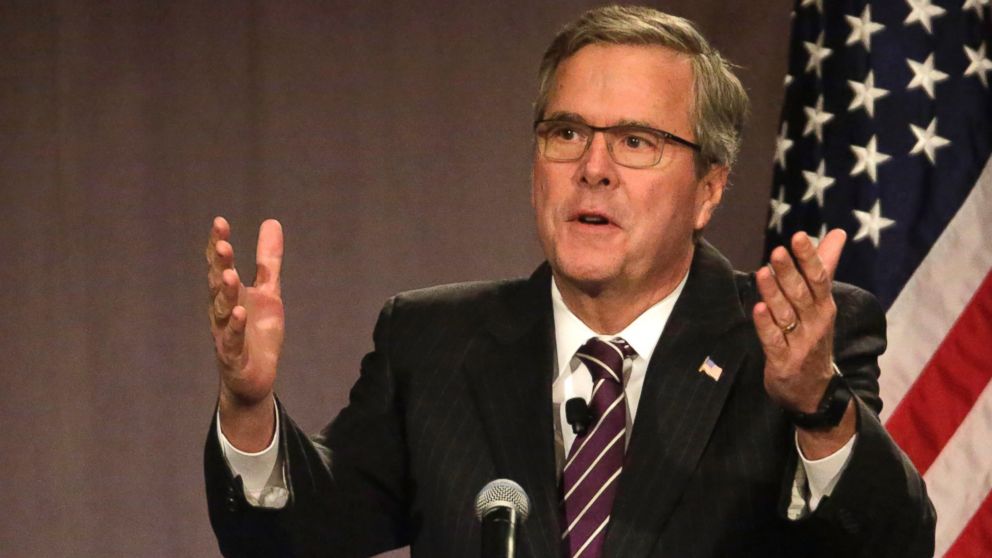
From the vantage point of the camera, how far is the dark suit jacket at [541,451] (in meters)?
1.77

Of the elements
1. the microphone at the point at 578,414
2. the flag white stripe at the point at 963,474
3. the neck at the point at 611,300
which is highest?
the neck at the point at 611,300

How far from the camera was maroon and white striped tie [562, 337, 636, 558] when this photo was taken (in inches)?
74.0

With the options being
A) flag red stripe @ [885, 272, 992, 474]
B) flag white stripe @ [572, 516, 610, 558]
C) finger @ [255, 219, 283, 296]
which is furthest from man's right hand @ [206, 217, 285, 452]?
flag red stripe @ [885, 272, 992, 474]

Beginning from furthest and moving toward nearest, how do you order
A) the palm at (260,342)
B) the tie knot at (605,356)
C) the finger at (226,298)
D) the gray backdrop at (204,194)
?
the gray backdrop at (204,194) < the tie knot at (605,356) < the palm at (260,342) < the finger at (226,298)

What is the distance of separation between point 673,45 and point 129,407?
2.20 m

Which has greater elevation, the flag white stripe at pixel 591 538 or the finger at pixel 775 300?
the finger at pixel 775 300

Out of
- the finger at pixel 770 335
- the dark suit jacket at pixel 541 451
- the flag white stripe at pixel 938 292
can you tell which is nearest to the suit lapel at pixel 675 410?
the dark suit jacket at pixel 541 451

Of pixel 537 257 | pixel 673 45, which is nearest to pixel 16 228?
pixel 537 257

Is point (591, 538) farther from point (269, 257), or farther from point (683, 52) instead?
point (683, 52)

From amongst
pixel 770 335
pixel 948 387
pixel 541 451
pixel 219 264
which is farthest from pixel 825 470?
pixel 948 387

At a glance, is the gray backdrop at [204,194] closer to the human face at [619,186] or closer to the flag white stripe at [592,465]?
the human face at [619,186]

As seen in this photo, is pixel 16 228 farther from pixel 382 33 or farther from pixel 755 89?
pixel 755 89

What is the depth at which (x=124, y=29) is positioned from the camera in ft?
12.3

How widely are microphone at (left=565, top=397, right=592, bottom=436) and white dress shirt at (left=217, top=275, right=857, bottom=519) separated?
0.08 metres
